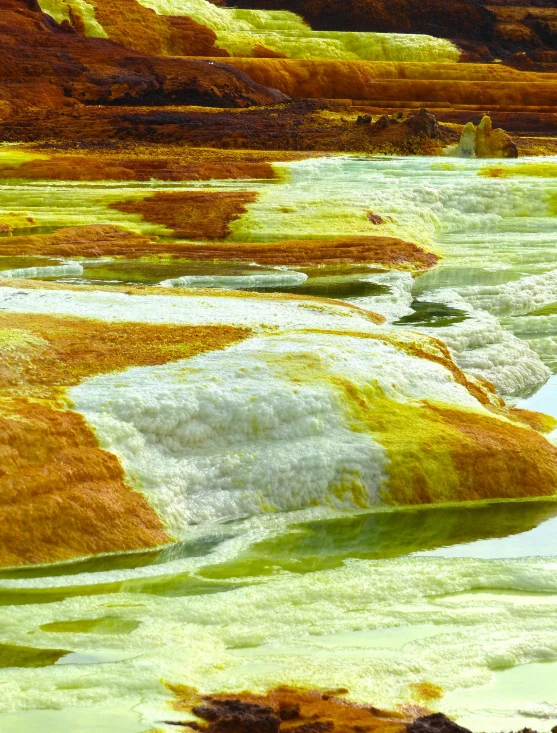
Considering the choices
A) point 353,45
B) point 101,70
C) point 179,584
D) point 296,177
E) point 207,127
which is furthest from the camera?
point 353,45

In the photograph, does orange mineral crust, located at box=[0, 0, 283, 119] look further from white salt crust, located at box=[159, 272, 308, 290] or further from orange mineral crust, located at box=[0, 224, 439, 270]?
white salt crust, located at box=[159, 272, 308, 290]

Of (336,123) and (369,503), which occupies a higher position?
(336,123)

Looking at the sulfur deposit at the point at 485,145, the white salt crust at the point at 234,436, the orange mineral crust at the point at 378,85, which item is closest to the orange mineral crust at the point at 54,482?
the white salt crust at the point at 234,436

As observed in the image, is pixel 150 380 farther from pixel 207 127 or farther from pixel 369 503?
pixel 207 127

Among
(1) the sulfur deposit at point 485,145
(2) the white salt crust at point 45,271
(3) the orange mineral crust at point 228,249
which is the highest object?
(1) the sulfur deposit at point 485,145

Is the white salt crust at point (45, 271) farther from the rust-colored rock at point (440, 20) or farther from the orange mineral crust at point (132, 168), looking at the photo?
the rust-colored rock at point (440, 20)

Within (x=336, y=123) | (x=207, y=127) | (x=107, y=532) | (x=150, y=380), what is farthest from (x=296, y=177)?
(x=107, y=532)

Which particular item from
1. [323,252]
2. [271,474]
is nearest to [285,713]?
[271,474]
